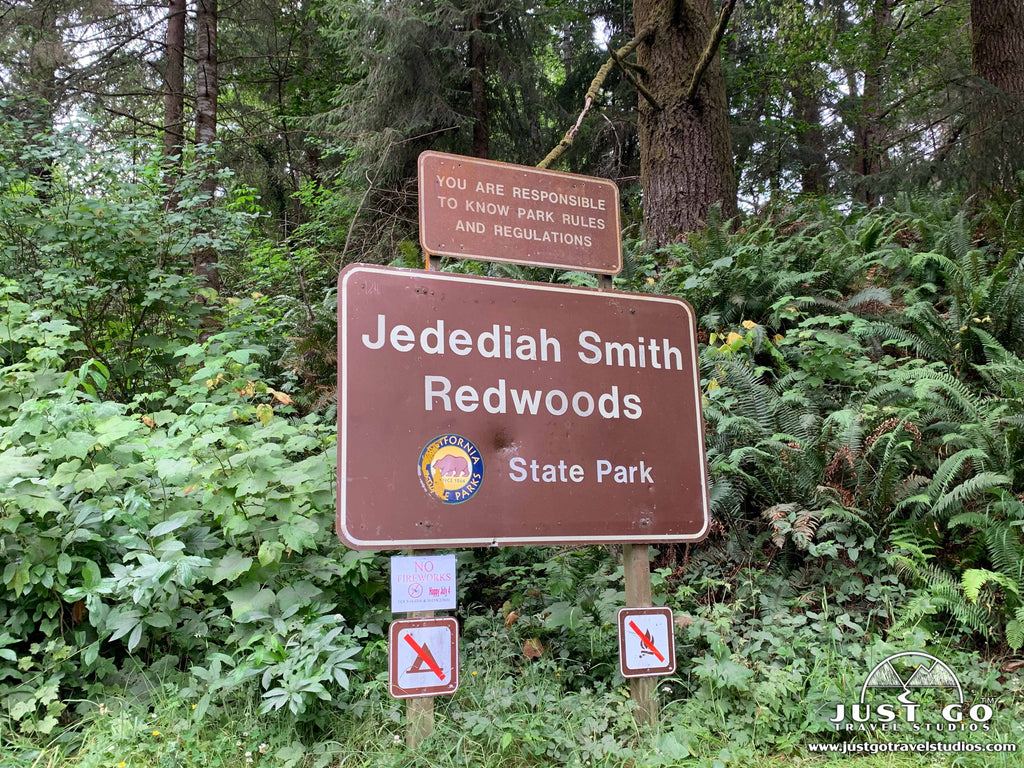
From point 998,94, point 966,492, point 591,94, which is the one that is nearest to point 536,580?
point 966,492

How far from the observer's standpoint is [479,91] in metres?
11.4

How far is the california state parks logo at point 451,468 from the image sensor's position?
8.87ft

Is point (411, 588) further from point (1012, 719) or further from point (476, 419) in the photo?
point (1012, 719)

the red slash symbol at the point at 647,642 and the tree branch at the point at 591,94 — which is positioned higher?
the tree branch at the point at 591,94

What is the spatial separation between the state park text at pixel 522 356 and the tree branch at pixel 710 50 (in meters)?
3.80

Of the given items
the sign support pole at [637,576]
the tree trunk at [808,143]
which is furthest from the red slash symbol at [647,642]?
the tree trunk at [808,143]

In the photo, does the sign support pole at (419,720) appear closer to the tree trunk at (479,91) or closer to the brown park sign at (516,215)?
the brown park sign at (516,215)

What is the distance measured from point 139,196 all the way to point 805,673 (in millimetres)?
6147

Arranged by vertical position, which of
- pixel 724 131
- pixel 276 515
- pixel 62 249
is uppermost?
pixel 724 131

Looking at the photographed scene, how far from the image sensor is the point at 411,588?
2.72 metres

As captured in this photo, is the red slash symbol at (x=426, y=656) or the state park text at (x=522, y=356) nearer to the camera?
the red slash symbol at (x=426, y=656)

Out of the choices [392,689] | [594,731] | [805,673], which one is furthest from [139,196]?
[805,673]

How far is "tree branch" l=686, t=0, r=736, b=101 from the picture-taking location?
5879 millimetres

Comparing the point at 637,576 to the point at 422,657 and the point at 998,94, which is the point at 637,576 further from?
the point at 998,94
